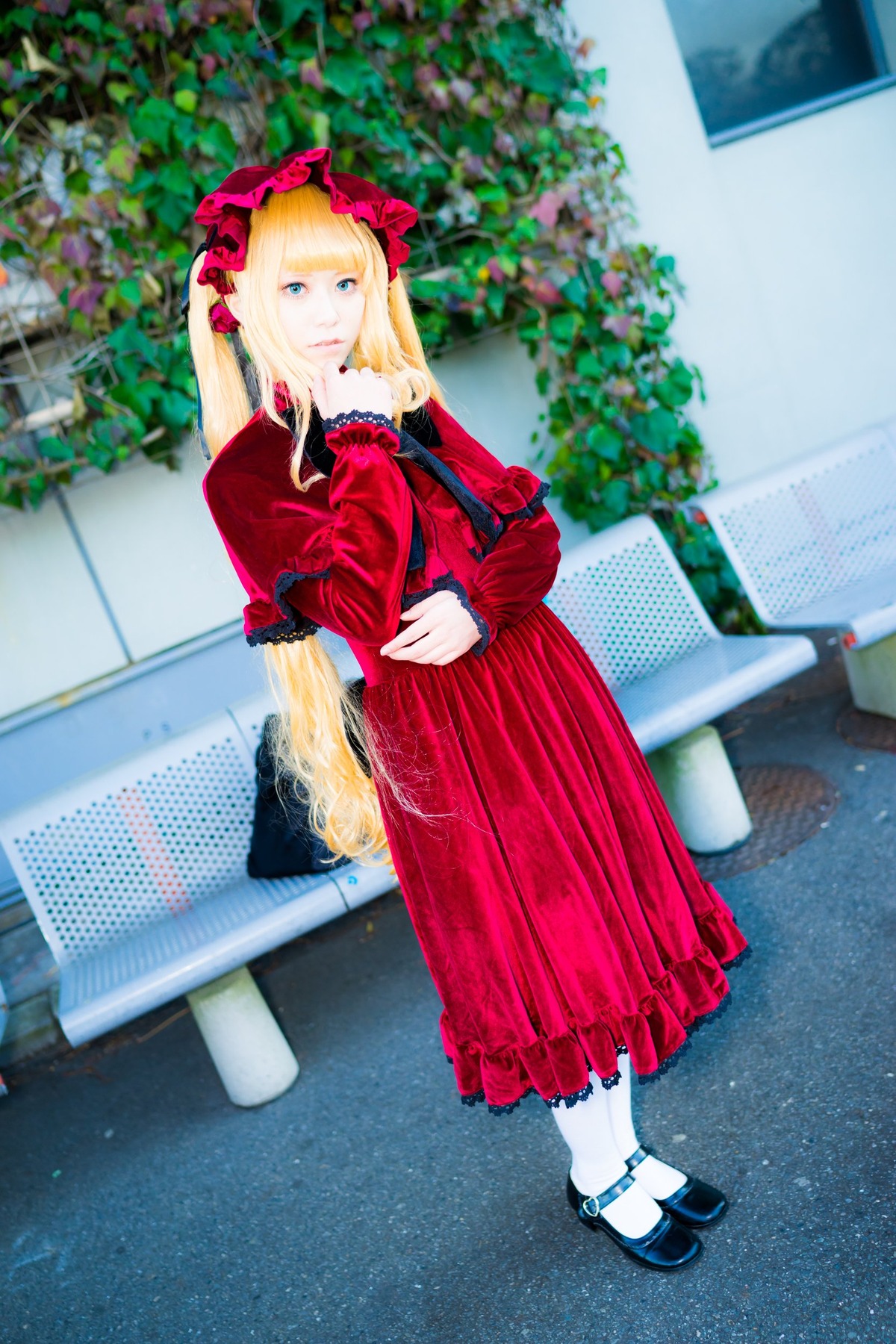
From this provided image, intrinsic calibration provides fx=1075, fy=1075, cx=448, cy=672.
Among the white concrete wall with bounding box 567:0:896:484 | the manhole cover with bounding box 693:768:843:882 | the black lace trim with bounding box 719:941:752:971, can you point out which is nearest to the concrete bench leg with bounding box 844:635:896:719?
the manhole cover with bounding box 693:768:843:882

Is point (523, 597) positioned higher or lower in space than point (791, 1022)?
higher

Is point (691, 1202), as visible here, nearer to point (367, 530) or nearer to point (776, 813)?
point (367, 530)

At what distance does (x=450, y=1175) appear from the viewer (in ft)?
7.69

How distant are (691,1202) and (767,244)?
387cm

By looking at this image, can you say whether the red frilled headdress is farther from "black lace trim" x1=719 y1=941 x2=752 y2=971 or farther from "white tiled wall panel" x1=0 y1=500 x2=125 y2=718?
"white tiled wall panel" x1=0 y1=500 x2=125 y2=718

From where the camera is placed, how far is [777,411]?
464cm

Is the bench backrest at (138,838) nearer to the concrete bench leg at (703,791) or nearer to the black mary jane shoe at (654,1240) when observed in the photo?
the concrete bench leg at (703,791)

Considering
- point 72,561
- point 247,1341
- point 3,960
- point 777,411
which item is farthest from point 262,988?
point 777,411

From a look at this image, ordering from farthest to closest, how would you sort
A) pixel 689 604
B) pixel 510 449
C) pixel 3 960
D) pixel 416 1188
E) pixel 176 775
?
pixel 510 449, pixel 3 960, pixel 689 604, pixel 176 775, pixel 416 1188

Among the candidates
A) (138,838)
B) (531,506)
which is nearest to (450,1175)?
(138,838)

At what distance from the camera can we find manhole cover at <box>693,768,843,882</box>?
3.13 m

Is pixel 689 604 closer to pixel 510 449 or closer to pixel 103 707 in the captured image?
pixel 510 449

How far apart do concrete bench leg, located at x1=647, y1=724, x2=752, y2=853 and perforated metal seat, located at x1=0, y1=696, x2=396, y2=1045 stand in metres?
0.94

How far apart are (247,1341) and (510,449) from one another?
3307 mm
